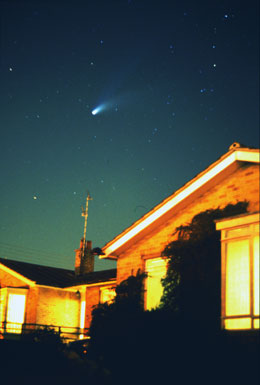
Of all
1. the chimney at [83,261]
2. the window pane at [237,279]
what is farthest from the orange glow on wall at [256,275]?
the chimney at [83,261]

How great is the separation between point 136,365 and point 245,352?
251cm

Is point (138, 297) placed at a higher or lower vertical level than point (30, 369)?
higher

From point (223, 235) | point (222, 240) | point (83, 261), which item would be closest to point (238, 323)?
point (222, 240)

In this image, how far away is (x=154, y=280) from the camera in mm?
15234

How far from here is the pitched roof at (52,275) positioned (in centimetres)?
2422

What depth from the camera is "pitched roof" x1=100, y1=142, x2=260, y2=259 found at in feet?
41.7

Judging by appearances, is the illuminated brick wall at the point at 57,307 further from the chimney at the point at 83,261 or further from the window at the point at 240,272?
the window at the point at 240,272

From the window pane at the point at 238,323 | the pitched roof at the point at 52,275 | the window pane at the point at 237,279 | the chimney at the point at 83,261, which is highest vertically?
the chimney at the point at 83,261

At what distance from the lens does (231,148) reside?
42.3 ft

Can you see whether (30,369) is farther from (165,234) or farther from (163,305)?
(165,234)

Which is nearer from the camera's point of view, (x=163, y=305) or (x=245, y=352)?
(x=245, y=352)

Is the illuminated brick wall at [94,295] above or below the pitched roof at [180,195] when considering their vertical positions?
below

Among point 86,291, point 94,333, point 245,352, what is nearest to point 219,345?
point 245,352

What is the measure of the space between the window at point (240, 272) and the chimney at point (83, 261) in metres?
18.8
